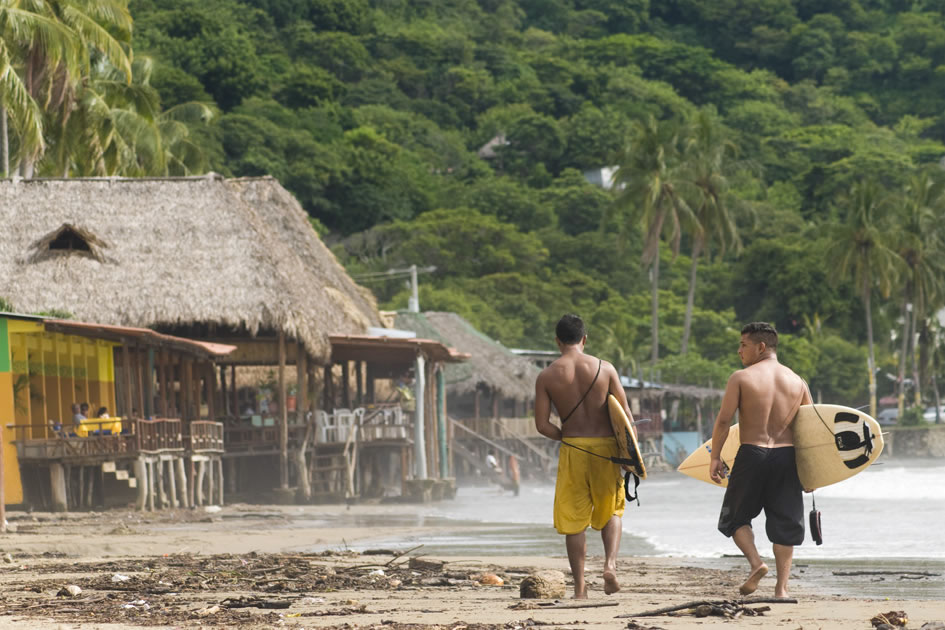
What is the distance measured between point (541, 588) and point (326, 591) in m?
1.19

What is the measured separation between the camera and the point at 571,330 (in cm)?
716

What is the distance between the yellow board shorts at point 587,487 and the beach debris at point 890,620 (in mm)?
1489

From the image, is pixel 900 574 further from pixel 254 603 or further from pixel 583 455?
pixel 254 603

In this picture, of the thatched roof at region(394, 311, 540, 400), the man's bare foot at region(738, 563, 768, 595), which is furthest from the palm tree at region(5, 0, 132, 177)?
the man's bare foot at region(738, 563, 768, 595)

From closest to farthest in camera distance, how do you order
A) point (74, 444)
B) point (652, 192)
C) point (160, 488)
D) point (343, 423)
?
point (74, 444) < point (160, 488) < point (343, 423) < point (652, 192)

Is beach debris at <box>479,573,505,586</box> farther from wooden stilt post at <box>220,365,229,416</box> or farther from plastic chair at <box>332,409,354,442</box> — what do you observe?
wooden stilt post at <box>220,365,229,416</box>

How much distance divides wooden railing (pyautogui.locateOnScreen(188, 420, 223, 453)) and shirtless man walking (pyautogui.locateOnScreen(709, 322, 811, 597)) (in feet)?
46.1

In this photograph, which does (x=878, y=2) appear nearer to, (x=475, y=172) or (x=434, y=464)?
(x=475, y=172)

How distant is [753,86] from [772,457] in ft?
257

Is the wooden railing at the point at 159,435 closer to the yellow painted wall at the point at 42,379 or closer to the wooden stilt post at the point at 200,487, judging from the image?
the wooden stilt post at the point at 200,487

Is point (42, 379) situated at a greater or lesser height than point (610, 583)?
greater

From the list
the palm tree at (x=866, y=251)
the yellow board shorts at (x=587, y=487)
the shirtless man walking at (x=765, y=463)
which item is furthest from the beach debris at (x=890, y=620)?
the palm tree at (x=866, y=251)

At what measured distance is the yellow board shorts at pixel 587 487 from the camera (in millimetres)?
6961

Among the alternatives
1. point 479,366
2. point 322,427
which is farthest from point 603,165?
point 322,427
